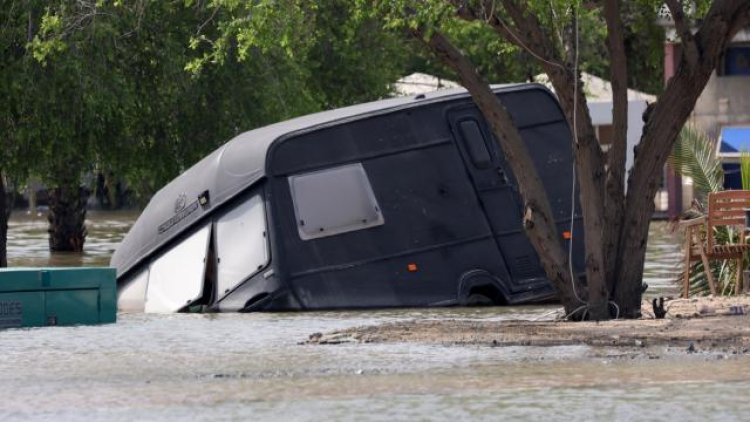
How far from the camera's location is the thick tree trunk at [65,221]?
37000 mm

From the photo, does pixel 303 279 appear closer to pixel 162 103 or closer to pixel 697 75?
pixel 697 75

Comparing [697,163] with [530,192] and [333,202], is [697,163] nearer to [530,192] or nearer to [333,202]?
[333,202]

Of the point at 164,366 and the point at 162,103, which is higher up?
the point at 162,103

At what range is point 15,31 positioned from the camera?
25984 millimetres

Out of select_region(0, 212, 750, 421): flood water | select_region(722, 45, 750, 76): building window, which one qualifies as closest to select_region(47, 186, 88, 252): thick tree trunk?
select_region(0, 212, 750, 421): flood water

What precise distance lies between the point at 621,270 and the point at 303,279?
4137 millimetres

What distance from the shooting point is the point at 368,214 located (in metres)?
20.2

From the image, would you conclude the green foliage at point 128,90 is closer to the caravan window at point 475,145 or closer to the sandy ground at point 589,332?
the caravan window at point 475,145

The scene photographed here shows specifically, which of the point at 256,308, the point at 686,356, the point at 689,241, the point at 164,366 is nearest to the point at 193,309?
the point at 256,308

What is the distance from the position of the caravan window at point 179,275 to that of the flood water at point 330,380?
2984 millimetres

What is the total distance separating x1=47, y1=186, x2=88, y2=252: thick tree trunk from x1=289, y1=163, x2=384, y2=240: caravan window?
1740 centimetres

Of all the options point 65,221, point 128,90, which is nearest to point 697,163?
point 128,90

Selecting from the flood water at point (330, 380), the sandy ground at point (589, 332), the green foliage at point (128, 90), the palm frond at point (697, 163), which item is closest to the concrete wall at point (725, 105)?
the green foliage at point (128, 90)

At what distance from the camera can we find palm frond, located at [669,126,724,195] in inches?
867
